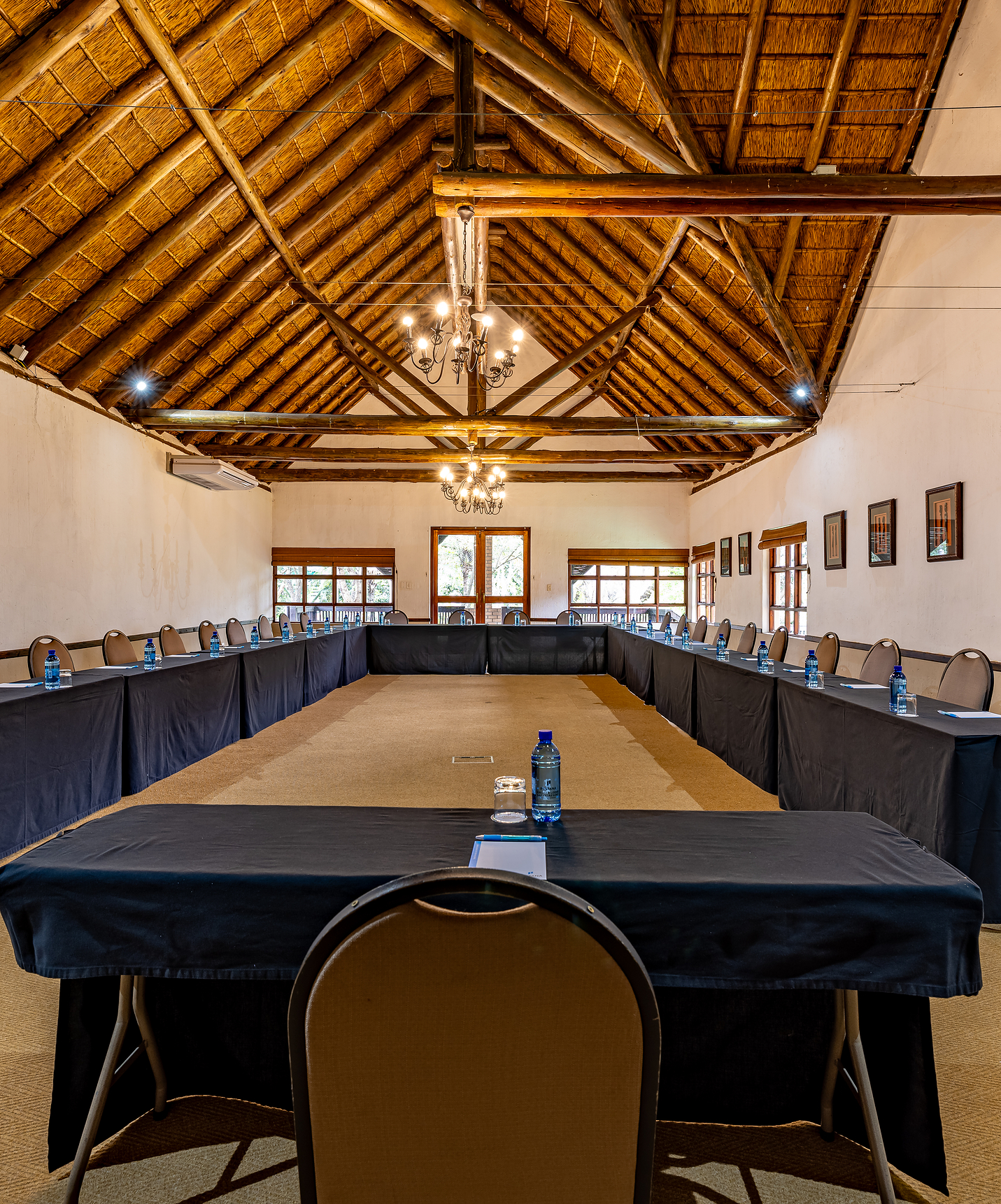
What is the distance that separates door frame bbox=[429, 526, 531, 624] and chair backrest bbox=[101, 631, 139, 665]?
8755 mm

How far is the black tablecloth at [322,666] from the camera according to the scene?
8.30 meters

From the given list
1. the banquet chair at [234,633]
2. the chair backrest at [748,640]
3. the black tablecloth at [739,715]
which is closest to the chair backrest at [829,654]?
the black tablecloth at [739,715]

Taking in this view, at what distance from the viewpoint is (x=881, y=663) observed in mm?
5305

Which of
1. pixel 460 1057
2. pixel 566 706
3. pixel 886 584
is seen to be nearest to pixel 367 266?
pixel 566 706

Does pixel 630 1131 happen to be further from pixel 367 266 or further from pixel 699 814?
pixel 367 266

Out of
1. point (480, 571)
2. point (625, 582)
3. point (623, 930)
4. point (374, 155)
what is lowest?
point (623, 930)

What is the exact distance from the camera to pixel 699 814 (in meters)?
1.79

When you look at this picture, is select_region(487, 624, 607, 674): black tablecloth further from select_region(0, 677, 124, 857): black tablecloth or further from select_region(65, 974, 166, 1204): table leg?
select_region(65, 974, 166, 1204): table leg

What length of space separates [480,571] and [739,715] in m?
10.4

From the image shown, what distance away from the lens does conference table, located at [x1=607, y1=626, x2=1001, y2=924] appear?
9.17 feet

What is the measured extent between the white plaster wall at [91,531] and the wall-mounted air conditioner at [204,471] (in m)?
0.19

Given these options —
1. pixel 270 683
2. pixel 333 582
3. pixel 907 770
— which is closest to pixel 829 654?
pixel 907 770

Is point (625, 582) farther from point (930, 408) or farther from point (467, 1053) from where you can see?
point (467, 1053)

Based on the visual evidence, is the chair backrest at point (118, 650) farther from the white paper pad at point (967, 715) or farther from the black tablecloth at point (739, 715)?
the white paper pad at point (967, 715)
